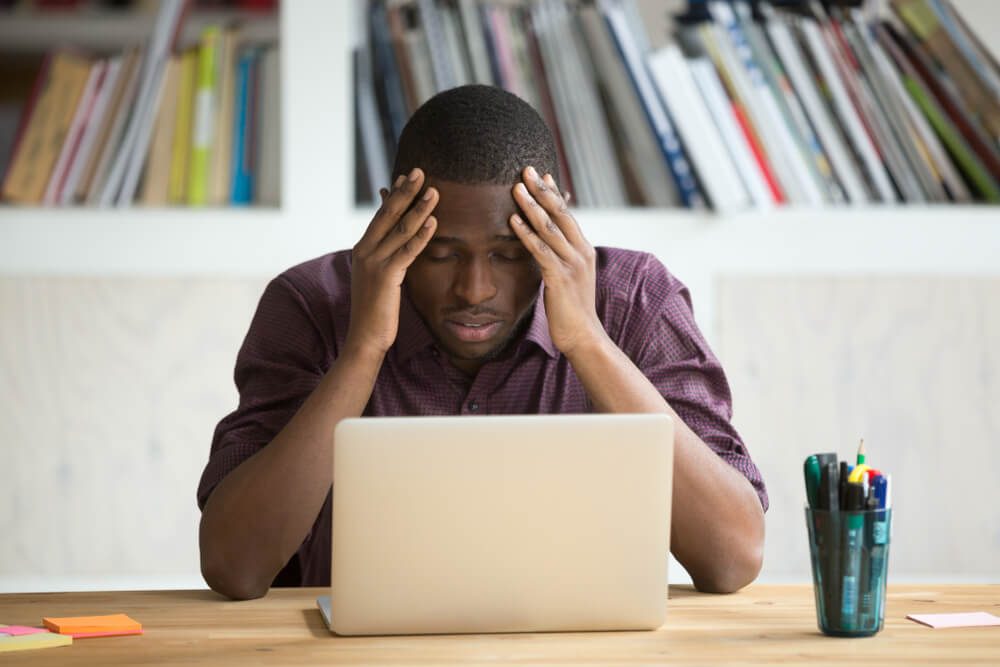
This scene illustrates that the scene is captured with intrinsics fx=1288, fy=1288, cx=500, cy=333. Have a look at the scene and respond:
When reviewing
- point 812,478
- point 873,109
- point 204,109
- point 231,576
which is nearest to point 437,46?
point 204,109

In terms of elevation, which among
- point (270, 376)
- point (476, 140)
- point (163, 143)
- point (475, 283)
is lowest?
point (270, 376)

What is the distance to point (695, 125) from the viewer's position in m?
2.27

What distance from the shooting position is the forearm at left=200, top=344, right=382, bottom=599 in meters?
1.45

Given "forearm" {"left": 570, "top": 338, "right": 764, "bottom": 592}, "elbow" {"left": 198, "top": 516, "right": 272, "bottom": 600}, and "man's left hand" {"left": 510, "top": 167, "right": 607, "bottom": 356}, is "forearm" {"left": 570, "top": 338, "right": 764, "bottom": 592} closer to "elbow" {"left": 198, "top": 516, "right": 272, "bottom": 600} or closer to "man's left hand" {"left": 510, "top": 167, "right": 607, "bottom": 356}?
"man's left hand" {"left": 510, "top": 167, "right": 607, "bottom": 356}

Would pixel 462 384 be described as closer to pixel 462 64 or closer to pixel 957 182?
pixel 462 64

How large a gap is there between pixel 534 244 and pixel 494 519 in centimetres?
46

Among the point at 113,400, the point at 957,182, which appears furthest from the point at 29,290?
the point at 957,182

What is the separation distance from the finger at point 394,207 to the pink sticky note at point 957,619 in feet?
2.30

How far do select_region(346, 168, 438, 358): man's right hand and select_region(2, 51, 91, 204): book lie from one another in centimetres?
102

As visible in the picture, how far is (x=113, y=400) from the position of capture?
225 centimetres

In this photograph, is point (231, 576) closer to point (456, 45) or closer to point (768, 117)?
point (456, 45)

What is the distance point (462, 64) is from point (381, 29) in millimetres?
162

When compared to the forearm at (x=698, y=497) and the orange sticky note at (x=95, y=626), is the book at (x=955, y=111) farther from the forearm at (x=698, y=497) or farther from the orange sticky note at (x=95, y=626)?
the orange sticky note at (x=95, y=626)

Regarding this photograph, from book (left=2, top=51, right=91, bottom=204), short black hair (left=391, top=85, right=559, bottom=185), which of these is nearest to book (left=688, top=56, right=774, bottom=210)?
short black hair (left=391, top=85, right=559, bottom=185)
